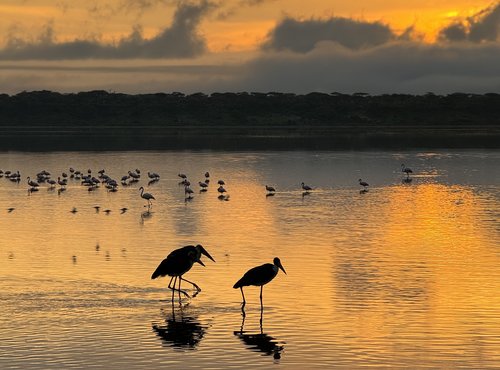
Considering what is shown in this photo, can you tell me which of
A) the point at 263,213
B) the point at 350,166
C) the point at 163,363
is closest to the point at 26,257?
the point at 163,363

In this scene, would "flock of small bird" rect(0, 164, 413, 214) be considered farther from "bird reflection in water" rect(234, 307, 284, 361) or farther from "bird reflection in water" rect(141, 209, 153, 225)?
"bird reflection in water" rect(234, 307, 284, 361)

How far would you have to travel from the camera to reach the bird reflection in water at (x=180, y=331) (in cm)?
1795

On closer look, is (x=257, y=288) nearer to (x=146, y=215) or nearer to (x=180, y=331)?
(x=180, y=331)

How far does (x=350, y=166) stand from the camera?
71.6 metres

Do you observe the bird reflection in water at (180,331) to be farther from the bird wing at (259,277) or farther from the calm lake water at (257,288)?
the bird wing at (259,277)

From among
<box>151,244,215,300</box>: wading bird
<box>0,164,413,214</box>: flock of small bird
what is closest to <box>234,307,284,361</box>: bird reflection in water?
<box>151,244,215,300</box>: wading bird

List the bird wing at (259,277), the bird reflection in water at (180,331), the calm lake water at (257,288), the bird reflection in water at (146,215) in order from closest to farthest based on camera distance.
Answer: the calm lake water at (257,288), the bird reflection in water at (180,331), the bird wing at (259,277), the bird reflection in water at (146,215)

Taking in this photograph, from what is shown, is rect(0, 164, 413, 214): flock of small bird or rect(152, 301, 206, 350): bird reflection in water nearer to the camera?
rect(152, 301, 206, 350): bird reflection in water

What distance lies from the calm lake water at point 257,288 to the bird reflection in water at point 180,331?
4cm

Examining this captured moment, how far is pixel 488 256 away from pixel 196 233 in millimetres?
9684

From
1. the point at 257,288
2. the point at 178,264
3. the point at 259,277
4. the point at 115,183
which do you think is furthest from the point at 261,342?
the point at 115,183

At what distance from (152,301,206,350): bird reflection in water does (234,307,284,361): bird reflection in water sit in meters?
0.71

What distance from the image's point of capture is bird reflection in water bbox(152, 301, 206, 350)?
17953 millimetres

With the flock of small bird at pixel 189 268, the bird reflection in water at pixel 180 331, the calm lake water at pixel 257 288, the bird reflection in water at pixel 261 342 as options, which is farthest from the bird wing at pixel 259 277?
the bird reflection in water at pixel 261 342
